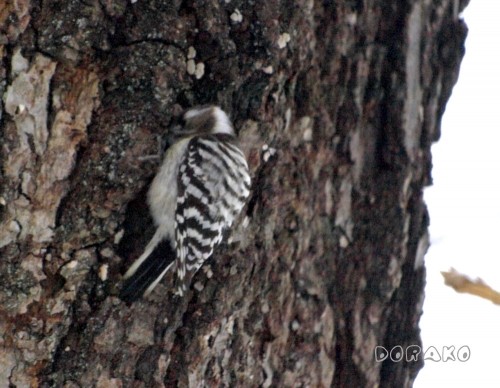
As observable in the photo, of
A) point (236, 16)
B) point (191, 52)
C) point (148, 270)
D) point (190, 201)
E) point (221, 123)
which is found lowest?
point (148, 270)

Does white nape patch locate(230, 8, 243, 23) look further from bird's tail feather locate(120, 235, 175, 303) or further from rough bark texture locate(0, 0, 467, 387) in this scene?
bird's tail feather locate(120, 235, 175, 303)

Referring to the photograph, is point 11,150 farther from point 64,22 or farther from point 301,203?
point 301,203

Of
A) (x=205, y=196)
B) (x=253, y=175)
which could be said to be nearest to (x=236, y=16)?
(x=253, y=175)

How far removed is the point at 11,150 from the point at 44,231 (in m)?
0.28

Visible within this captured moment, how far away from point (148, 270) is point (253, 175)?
0.54m

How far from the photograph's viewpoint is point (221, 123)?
9.89 ft

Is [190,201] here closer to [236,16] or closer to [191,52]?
[191,52]

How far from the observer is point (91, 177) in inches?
108

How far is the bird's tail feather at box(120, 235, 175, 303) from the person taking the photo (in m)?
2.75

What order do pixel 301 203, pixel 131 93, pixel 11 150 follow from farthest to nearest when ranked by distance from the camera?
1. pixel 301 203
2. pixel 131 93
3. pixel 11 150

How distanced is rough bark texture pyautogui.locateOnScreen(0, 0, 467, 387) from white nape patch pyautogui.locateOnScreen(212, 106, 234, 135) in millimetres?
32

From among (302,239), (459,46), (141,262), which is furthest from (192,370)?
(459,46)

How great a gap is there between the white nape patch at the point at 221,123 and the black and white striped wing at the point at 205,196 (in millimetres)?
65

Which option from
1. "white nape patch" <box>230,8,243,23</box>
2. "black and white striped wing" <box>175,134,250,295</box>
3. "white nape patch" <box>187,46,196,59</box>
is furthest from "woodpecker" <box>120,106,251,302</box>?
"white nape patch" <box>230,8,243,23</box>
